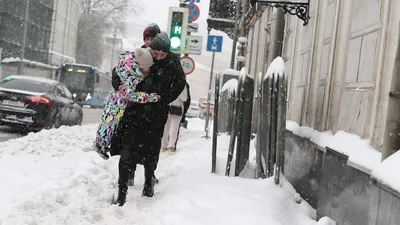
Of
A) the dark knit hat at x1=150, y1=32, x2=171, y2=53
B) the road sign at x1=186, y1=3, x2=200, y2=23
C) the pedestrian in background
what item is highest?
the road sign at x1=186, y1=3, x2=200, y2=23

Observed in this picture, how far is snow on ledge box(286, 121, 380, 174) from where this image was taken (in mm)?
2908

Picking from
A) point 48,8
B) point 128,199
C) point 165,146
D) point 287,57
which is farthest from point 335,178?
point 48,8

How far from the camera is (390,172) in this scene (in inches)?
93.0

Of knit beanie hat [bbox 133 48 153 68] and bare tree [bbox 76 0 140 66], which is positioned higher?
bare tree [bbox 76 0 140 66]

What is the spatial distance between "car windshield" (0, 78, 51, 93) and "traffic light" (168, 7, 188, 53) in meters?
3.61

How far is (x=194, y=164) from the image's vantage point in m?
6.08

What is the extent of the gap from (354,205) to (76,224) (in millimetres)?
2176

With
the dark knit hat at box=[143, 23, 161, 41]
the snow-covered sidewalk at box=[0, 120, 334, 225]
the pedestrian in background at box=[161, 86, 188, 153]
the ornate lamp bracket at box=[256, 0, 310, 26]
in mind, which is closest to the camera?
the snow-covered sidewalk at box=[0, 120, 334, 225]

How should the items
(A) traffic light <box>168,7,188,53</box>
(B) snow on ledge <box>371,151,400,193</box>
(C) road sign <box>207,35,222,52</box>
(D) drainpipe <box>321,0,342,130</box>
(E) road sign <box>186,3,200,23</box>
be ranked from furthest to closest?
1. (C) road sign <box>207,35,222,52</box>
2. (E) road sign <box>186,3,200,23</box>
3. (A) traffic light <box>168,7,188,53</box>
4. (D) drainpipe <box>321,0,342,130</box>
5. (B) snow on ledge <box>371,151,400,193</box>

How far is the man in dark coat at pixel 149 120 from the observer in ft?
14.6

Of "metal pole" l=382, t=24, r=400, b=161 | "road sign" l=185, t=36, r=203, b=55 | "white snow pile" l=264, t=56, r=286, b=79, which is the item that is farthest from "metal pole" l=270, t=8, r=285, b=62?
"road sign" l=185, t=36, r=203, b=55

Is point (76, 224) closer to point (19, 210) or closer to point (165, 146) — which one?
point (19, 210)

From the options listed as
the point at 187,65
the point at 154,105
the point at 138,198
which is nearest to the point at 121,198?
the point at 138,198

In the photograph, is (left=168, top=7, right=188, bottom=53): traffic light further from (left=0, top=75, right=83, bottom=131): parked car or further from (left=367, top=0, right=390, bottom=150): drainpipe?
(left=367, top=0, right=390, bottom=150): drainpipe
